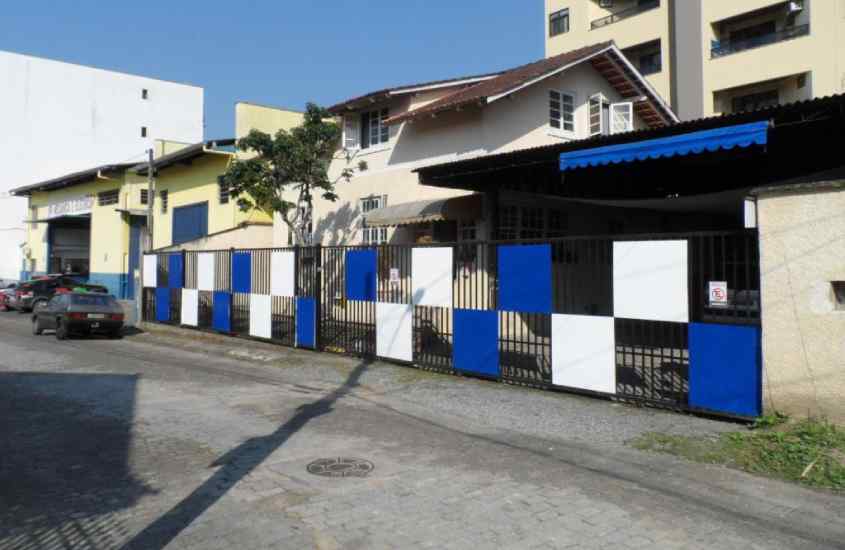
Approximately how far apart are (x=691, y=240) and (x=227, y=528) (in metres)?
6.39

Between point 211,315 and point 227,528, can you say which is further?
point 211,315

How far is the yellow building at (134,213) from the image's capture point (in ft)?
87.1

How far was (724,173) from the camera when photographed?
42.3 ft

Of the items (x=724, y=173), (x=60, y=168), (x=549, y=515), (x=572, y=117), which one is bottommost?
(x=549, y=515)

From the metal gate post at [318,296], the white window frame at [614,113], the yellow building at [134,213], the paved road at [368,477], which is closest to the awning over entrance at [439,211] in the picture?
the metal gate post at [318,296]

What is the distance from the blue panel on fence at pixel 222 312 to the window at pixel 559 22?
89.8 feet

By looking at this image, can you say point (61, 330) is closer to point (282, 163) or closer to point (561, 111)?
point (282, 163)

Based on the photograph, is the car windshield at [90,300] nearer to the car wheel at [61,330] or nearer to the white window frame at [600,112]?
the car wheel at [61,330]

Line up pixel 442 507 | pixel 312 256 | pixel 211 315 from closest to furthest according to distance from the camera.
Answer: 1. pixel 442 507
2. pixel 312 256
3. pixel 211 315

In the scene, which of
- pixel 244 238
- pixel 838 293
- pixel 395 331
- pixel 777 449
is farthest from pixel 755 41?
pixel 777 449

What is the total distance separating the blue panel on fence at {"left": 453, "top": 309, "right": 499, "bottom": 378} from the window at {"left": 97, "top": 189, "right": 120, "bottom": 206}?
29932 mm

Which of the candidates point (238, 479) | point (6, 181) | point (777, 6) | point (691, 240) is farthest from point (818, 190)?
point (6, 181)

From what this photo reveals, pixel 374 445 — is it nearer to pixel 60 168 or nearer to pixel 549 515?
pixel 549 515

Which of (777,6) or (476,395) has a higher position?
(777,6)
